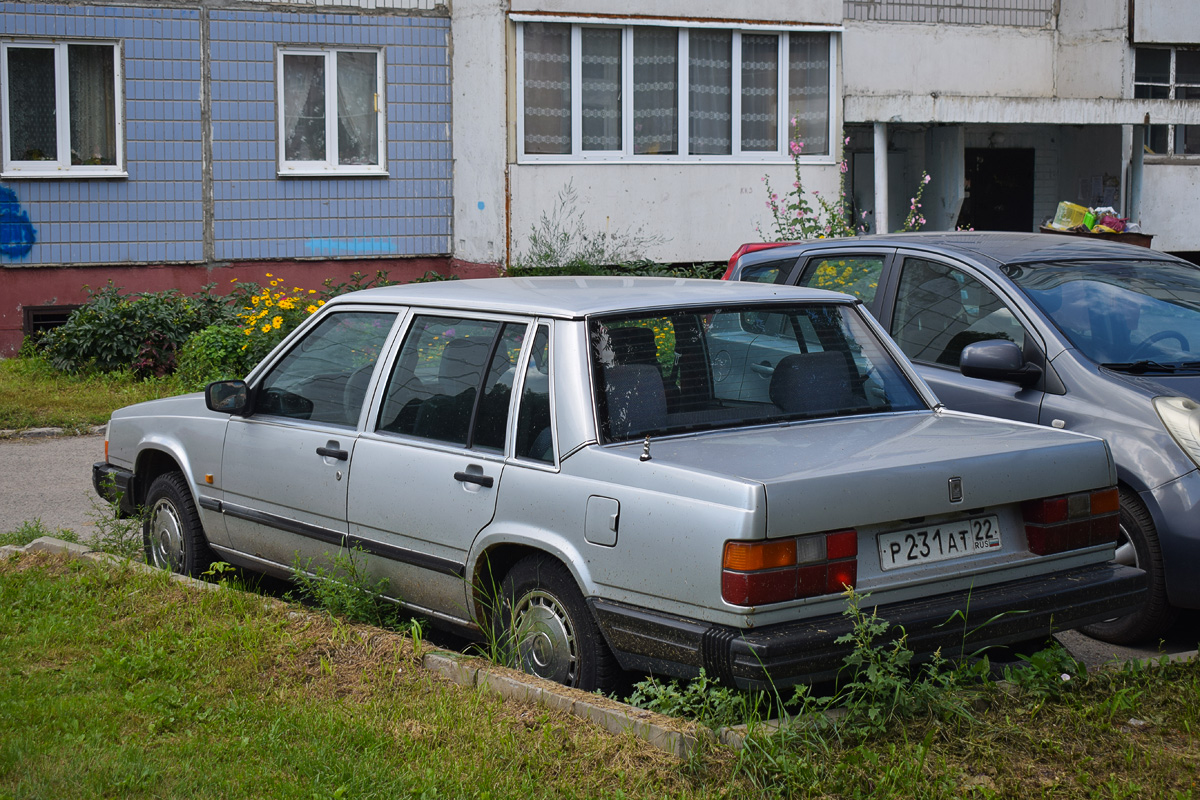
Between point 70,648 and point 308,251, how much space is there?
1082cm

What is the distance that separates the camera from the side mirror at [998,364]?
18.7 ft

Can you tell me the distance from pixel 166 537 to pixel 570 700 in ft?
10.3

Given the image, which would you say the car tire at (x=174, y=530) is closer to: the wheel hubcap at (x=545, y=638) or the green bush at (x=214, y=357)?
the wheel hubcap at (x=545, y=638)

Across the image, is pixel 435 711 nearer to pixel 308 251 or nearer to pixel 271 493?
pixel 271 493

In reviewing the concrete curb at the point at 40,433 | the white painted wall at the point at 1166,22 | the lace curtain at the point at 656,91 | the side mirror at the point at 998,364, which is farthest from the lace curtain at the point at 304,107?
the white painted wall at the point at 1166,22

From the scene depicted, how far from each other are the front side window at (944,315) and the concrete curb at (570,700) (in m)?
3.11

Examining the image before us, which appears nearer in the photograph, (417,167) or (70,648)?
(70,648)

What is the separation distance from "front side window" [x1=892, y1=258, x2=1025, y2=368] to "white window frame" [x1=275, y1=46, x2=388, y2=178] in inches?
395

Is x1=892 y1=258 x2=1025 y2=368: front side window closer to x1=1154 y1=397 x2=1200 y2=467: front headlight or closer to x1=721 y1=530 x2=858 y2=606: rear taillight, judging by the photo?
x1=1154 y1=397 x2=1200 y2=467: front headlight

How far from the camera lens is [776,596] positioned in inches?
145

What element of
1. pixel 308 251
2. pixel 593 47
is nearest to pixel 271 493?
pixel 308 251

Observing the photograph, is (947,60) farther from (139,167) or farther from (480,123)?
(139,167)

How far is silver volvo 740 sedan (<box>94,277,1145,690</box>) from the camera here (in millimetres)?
3777

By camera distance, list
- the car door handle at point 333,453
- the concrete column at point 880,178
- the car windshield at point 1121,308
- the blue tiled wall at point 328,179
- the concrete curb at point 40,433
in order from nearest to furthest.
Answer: the car door handle at point 333,453, the car windshield at point 1121,308, the concrete curb at point 40,433, the blue tiled wall at point 328,179, the concrete column at point 880,178
